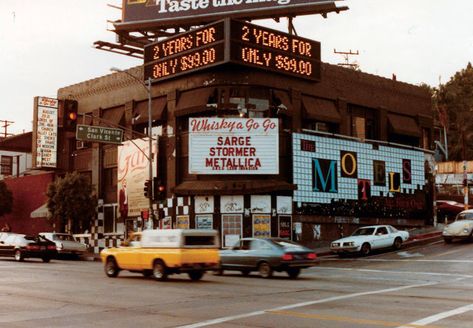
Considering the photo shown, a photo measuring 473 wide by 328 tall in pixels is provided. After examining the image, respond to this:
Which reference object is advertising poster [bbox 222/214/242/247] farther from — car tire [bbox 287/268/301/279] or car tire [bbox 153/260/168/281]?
car tire [bbox 153/260/168/281]

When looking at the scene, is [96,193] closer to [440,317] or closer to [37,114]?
[37,114]

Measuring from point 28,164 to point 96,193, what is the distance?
23.2m

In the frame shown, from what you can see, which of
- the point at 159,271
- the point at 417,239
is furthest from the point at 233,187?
the point at 159,271

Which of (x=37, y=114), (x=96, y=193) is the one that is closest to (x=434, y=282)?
(x=96, y=193)

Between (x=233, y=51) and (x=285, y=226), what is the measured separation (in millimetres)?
10490

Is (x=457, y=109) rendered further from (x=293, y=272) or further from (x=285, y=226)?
(x=293, y=272)

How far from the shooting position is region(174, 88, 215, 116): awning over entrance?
3781cm

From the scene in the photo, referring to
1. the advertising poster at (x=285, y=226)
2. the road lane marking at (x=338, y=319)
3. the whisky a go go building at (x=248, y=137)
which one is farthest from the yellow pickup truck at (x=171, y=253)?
the advertising poster at (x=285, y=226)

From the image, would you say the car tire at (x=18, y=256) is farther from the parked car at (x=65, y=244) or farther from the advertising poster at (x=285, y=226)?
the advertising poster at (x=285, y=226)

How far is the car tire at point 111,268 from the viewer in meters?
22.7

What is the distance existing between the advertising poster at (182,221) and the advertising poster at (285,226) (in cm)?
540

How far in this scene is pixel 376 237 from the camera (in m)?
33.8

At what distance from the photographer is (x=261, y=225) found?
3725 cm

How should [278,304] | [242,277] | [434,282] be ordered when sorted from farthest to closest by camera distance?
[242,277] < [434,282] < [278,304]
